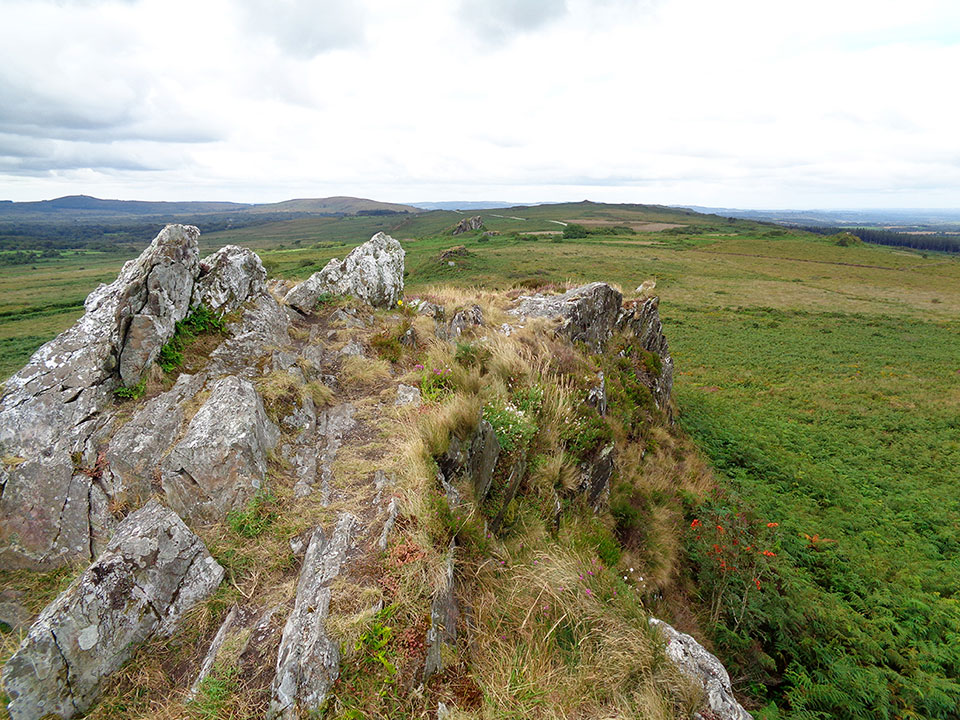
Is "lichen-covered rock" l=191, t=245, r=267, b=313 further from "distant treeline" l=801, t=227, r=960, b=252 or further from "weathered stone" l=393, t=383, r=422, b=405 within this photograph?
"distant treeline" l=801, t=227, r=960, b=252

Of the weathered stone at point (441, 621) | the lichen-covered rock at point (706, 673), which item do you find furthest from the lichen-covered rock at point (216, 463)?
the lichen-covered rock at point (706, 673)

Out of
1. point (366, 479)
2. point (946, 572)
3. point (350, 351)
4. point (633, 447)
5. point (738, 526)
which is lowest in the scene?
point (946, 572)

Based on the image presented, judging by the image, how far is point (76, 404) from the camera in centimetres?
697

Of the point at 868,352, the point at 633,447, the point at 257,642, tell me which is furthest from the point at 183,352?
the point at 868,352

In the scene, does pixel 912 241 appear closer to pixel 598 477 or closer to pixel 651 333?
pixel 651 333

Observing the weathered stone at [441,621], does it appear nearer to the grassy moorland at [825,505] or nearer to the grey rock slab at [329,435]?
the grey rock slab at [329,435]

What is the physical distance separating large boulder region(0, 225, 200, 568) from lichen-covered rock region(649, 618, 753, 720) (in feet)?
23.9

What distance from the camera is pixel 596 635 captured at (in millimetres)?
4426

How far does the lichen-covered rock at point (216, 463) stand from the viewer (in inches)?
218

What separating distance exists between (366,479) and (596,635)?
3476mm

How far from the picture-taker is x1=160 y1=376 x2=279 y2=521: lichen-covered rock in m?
5.54

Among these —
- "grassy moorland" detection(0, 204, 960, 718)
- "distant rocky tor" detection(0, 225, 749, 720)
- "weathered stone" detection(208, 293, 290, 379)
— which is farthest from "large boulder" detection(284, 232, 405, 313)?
"grassy moorland" detection(0, 204, 960, 718)

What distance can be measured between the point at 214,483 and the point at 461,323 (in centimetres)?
791

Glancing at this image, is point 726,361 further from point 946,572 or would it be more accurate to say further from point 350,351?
point 350,351
